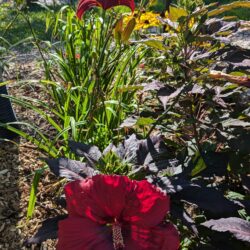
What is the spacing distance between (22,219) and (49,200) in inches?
6.2

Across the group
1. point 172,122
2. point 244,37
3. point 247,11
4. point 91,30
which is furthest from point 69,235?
point 247,11

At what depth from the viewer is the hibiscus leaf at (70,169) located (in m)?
1.05

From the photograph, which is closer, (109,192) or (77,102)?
(109,192)

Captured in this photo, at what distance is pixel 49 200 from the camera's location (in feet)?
5.96

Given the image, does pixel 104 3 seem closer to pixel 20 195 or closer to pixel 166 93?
pixel 166 93

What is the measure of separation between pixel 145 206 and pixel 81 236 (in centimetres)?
13

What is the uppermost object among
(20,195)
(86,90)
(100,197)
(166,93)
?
(100,197)

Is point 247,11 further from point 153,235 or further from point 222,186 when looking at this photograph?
point 153,235

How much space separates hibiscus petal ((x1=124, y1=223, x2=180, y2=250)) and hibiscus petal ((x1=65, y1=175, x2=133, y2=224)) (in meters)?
0.05

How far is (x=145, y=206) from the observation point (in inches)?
27.9

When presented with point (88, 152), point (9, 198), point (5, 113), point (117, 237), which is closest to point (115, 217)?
point (117, 237)

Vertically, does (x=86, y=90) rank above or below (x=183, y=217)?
below

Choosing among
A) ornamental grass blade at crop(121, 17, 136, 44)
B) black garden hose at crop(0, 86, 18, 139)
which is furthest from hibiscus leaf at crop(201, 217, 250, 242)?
black garden hose at crop(0, 86, 18, 139)

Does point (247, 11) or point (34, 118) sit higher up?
point (34, 118)
